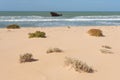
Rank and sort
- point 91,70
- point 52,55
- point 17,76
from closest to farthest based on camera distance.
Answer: point 17,76 < point 91,70 < point 52,55

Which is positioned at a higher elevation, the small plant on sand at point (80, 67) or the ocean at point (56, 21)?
the ocean at point (56, 21)

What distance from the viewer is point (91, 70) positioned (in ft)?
27.5

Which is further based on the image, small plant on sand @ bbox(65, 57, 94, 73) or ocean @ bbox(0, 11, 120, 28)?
ocean @ bbox(0, 11, 120, 28)

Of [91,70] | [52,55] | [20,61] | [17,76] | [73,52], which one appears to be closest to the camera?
[17,76]

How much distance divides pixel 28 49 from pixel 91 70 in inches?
162

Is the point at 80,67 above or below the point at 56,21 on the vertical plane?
below

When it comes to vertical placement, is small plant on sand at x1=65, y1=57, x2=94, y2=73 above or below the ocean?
below

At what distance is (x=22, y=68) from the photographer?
28.1ft

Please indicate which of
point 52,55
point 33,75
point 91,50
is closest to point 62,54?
point 52,55

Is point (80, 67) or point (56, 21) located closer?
point (80, 67)

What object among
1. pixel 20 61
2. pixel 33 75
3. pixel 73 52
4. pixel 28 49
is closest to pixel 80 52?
pixel 73 52

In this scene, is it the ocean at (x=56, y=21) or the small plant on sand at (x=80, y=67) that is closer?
the small plant on sand at (x=80, y=67)

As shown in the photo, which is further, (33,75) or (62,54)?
(62,54)

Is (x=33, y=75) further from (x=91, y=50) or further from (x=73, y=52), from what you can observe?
(x=91, y=50)
